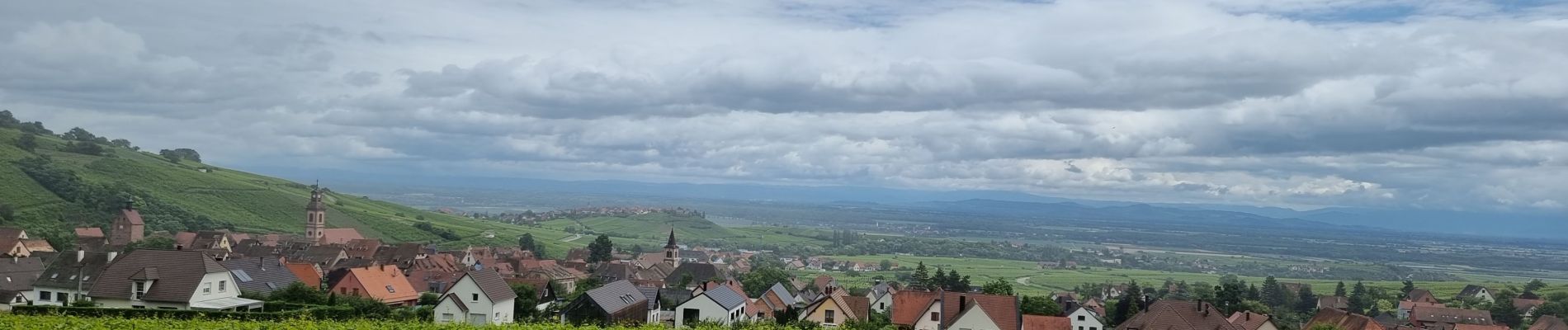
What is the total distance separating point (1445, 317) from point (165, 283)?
90641mm

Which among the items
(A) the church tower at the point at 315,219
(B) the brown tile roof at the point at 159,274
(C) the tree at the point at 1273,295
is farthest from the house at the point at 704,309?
(C) the tree at the point at 1273,295

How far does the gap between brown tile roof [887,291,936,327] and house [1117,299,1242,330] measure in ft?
32.7

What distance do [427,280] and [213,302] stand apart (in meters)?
26.2

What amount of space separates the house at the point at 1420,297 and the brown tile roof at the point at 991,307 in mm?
69602

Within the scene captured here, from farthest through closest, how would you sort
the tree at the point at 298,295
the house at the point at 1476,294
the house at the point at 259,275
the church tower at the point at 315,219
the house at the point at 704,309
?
the house at the point at 1476,294 < the church tower at the point at 315,219 < the house at the point at 704,309 < the house at the point at 259,275 < the tree at the point at 298,295

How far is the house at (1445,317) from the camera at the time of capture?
3282 inches

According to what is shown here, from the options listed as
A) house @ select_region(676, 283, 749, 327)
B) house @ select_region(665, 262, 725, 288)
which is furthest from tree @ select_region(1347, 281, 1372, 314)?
house @ select_region(676, 283, 749, 327)

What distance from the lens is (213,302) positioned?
40625 millimetres

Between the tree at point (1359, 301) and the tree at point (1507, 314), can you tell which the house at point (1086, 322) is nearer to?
the tree at point (1359, 301)

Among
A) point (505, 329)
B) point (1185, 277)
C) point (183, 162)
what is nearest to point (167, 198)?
point (183, 162)

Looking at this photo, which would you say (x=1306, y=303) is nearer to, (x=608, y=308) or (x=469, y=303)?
(x=608, y=308)

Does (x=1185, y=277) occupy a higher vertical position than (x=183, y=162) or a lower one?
lower

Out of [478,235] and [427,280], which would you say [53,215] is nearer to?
[478,235]

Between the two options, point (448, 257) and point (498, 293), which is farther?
point (448, 257)
